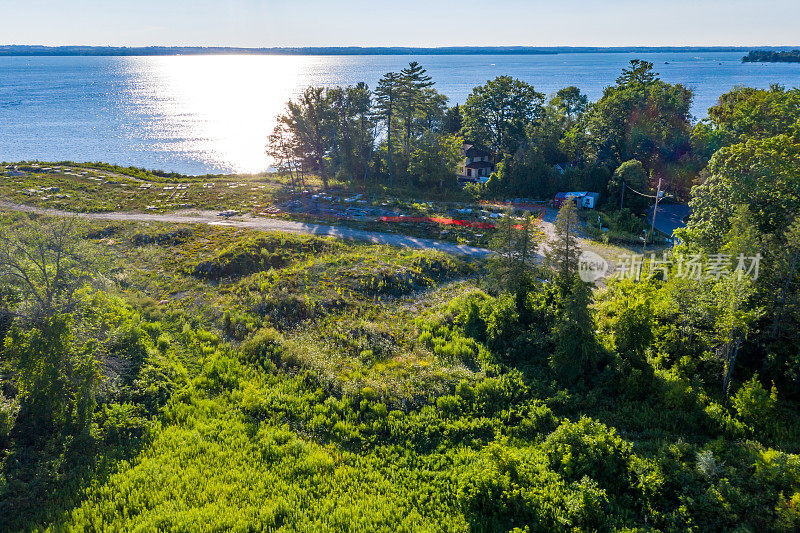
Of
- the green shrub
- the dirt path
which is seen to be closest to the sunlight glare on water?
the dirt path

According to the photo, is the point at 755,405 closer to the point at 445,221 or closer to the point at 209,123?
the point at 445,221

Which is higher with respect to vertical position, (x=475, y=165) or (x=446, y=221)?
(x=475, y=165)

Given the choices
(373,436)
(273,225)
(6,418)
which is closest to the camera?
(6,418)

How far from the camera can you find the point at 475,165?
219 feet

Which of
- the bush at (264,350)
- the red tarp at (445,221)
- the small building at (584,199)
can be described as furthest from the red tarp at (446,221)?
the bush at (264,350)

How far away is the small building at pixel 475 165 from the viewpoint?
66.4 meters

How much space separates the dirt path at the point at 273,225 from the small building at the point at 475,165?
26.2 m

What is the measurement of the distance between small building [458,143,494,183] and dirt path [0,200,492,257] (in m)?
26.2

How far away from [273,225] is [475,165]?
109 feet

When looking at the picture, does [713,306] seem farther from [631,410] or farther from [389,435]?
[389,435]

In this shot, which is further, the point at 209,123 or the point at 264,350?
the point at 209,123

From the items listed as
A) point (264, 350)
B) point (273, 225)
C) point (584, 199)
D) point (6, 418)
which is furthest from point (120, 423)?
point (584, 199)

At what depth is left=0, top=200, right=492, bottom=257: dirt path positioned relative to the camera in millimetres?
41625

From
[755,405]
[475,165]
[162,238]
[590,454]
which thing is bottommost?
[590,454]
